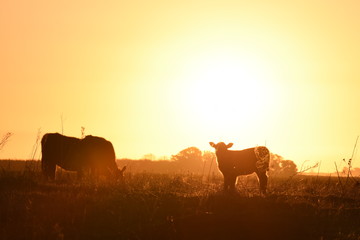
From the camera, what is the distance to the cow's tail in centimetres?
1825

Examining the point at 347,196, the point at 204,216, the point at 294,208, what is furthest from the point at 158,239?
the point at 347,196

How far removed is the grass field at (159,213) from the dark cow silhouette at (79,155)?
221 inches

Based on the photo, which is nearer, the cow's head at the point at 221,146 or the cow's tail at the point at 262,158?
the cow's tail at the point at 262,158

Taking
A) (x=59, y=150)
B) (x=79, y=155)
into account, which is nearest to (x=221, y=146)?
(x=79, y=155)

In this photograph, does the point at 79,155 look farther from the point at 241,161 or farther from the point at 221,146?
the point at 241,161

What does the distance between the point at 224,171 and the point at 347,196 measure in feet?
14.8

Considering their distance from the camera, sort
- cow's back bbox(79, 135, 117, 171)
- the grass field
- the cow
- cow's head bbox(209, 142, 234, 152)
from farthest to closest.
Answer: cow's back bbox(79, 135, 117, 171) < cow's head bbox(209, 142, 234, 152) < the cow < the grass field

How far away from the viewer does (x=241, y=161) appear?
18594 millimetres

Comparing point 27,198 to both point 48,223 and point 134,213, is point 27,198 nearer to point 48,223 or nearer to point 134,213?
point 48,223

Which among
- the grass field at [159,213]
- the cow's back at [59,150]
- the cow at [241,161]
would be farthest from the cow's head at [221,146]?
the cow's back at [59,150]

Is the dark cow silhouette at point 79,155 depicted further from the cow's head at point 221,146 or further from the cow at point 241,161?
the cow at point 241,161

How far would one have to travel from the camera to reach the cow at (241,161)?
60.2ft

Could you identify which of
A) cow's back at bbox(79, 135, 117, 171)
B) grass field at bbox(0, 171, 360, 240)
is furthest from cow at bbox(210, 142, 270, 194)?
cow's back at bbox(79, 135, 117, 171)

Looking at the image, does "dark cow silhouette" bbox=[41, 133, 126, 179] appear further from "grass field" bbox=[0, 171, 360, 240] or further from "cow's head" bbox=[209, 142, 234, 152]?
"grass field" bbox=[0, 171, 360, 240]
